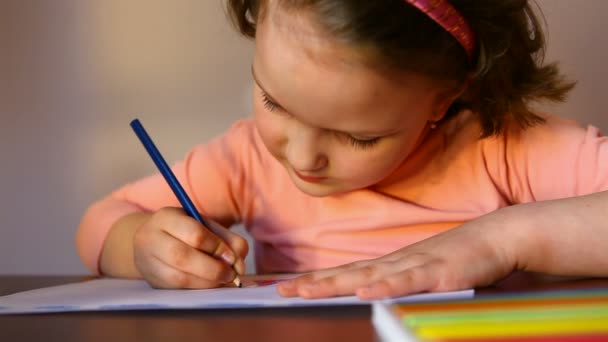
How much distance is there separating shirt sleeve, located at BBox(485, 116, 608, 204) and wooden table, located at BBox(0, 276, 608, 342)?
276mm

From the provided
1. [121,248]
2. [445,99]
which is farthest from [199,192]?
[445,99]

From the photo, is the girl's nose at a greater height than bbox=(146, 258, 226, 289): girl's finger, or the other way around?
the girl's nose

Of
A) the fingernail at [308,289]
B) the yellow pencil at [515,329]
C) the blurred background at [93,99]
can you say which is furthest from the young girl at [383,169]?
the blurred background at [93,99]

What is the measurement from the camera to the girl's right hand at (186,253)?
651 mm

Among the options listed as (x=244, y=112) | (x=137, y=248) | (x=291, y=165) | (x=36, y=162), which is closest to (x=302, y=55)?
(x=291, y=165)

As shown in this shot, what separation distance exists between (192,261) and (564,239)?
317 millimetres

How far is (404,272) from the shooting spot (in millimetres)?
536

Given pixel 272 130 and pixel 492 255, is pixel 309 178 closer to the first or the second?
pixel 272 130

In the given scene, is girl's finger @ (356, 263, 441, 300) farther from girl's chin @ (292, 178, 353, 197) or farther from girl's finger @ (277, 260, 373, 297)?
girl's chin @ (292, 178, 353, 197)

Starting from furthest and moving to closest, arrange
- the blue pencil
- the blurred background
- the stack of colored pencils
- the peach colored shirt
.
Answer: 1. the blurred background
2. the peach colored shirt
3. the blue pencil
4. the stack of colored pencils

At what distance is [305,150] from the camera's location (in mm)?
667

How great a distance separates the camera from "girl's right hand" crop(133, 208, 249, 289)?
651mm

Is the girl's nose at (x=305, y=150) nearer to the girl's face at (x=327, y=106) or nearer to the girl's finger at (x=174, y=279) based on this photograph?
the girl's face at (x=327, y=106)

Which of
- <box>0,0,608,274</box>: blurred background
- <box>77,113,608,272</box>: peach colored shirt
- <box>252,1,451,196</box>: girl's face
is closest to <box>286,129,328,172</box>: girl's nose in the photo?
<box>252,1,451,196</box>: girl's face
